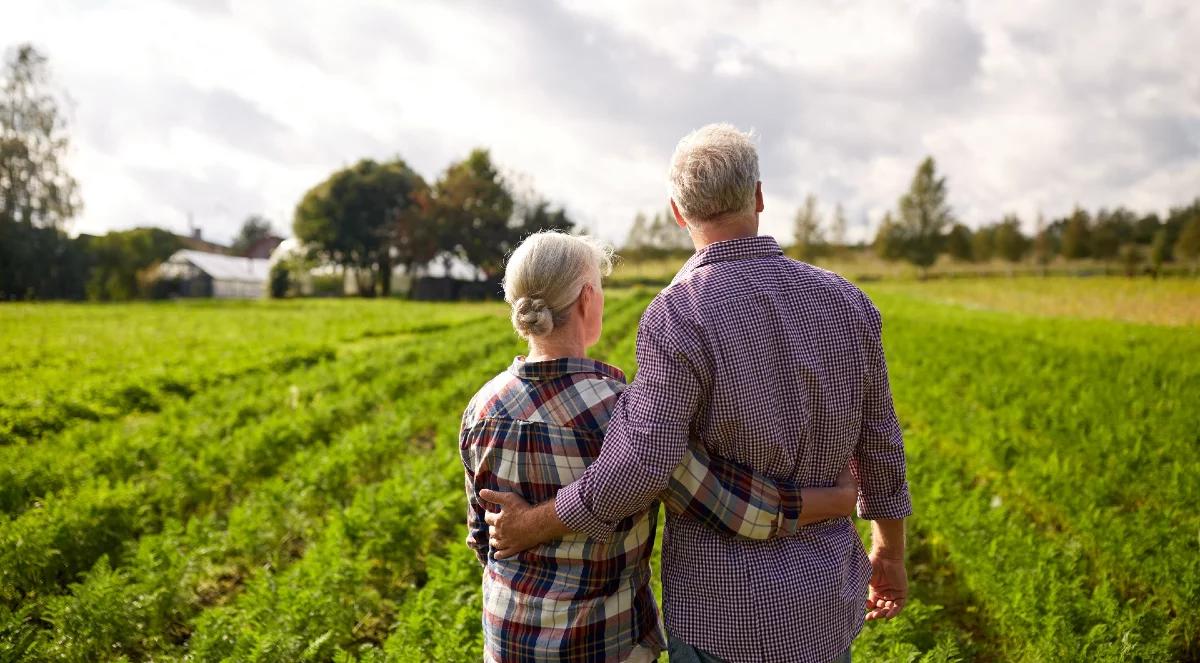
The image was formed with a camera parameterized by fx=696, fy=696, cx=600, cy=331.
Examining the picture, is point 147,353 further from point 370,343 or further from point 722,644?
point 722,644

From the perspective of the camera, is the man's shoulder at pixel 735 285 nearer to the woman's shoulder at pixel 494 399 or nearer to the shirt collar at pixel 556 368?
the shirt collar at pixel 556 368

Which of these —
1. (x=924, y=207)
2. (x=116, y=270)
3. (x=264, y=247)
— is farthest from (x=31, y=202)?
(x=924, y=207)

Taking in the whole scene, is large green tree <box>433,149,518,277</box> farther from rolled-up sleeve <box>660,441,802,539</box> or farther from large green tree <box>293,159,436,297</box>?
rolled-up sleeve <box>660,441,802,539</box>

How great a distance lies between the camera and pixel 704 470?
5.56 feet

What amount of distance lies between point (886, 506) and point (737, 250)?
0.86m

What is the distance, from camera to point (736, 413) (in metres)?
1.65

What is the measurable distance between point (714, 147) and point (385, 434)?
238 inches

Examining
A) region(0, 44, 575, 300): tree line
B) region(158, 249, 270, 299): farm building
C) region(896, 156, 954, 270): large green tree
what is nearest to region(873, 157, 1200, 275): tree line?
region(896, 156, 954, 270): large green tree

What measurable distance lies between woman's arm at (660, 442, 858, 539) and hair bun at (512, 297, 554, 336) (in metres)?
0.49

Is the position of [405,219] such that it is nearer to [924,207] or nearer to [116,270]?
[116,270]

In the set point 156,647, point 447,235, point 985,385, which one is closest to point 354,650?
point 156,647

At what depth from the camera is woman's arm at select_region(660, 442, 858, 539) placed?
1657 mm

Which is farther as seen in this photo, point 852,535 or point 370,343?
point 370,343

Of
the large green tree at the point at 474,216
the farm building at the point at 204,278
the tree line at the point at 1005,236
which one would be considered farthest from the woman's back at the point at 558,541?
the tree line at the point at 1005,236
